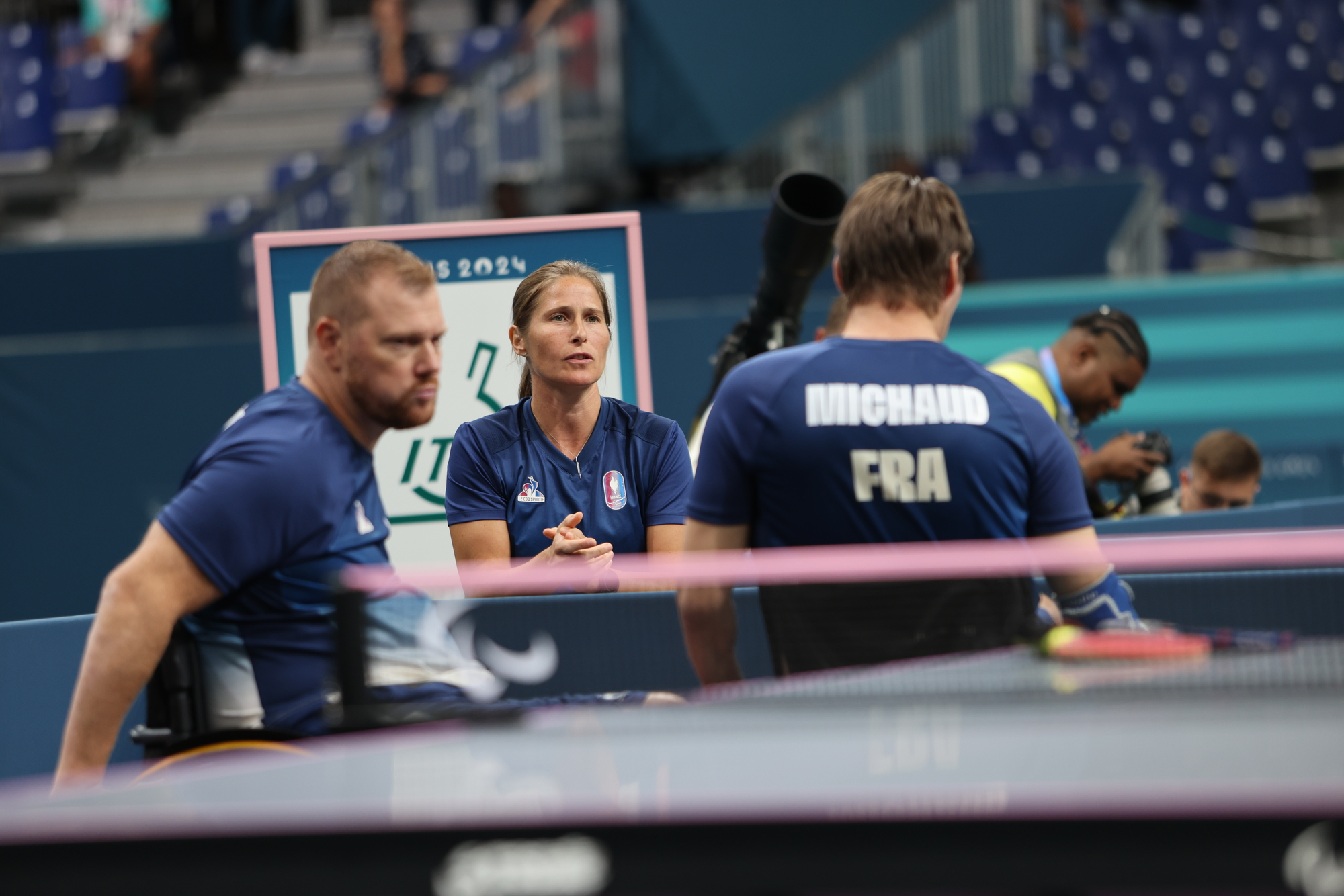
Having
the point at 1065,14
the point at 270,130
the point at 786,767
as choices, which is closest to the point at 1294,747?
the point at 786,767

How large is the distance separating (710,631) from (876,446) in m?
0.41

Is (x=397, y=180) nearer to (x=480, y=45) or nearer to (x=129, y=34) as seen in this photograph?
(x=480, y=45)

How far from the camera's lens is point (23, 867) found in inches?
47.8

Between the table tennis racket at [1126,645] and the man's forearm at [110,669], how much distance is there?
1.29 m

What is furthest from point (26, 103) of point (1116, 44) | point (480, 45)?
point (1116, 44)

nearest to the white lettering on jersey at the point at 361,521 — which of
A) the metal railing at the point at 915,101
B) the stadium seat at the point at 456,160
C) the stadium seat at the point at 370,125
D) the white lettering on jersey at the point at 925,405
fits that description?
the white lettering on jersey at the point at 925,405

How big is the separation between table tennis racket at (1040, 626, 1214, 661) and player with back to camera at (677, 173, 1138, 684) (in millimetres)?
205

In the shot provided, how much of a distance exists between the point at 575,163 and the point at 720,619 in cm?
889

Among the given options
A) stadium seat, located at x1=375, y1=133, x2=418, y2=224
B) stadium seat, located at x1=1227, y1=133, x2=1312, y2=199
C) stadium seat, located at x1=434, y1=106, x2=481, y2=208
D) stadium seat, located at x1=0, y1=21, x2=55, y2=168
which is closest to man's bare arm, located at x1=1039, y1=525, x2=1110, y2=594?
stadium seat, located at x1=375, y1=133, x2=418, y2=224

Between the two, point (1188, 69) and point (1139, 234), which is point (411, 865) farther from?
point (1188, 69)

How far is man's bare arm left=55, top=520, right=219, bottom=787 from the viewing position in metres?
2.02

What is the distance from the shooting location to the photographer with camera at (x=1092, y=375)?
416 centimetres

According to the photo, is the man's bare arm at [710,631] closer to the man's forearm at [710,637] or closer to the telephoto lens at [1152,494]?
the man's forearm at [710,637]

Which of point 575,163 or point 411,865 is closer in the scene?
point 411,865
